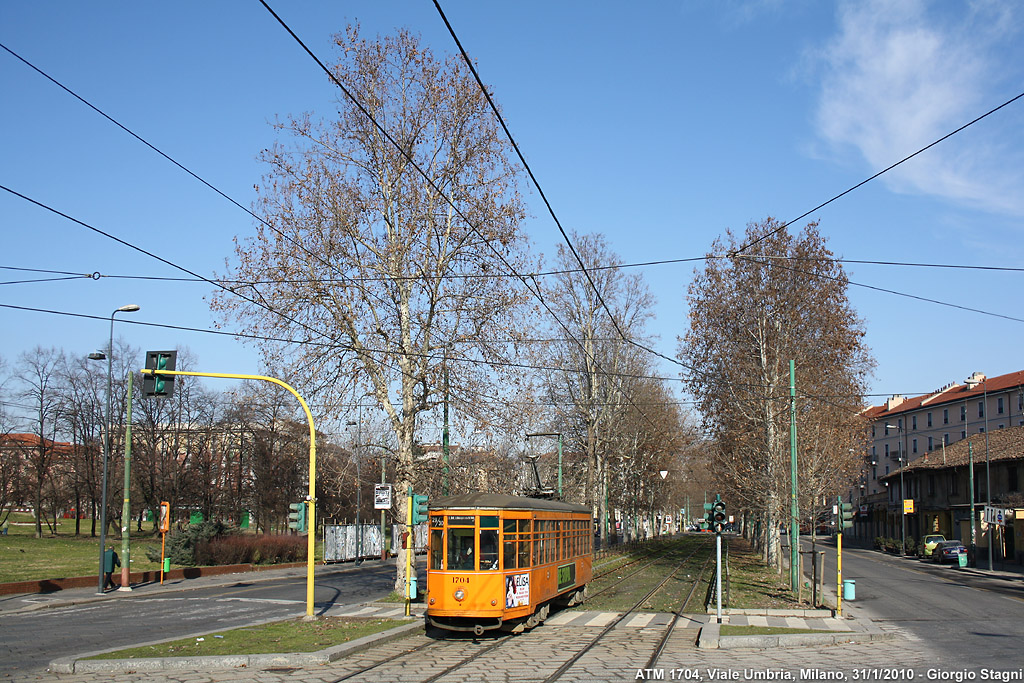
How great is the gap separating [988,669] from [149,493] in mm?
50816

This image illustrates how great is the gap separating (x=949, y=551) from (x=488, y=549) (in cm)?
4487

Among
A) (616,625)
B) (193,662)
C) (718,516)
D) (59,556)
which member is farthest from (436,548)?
(59,556)

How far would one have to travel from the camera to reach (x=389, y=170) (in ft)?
80.4

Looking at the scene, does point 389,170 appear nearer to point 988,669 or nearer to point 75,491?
point 988,669

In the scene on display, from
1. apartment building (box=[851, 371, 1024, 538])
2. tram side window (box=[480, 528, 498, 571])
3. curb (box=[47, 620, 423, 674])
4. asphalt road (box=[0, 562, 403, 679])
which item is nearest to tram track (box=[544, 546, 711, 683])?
tram side window (box=[480, 528, 498, 571])

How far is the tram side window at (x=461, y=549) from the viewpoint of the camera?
17078 mm

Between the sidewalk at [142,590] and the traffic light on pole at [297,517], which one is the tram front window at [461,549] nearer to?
the traffic light on pole at [297,517]

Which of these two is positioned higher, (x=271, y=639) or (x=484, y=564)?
(x=484, y=564)

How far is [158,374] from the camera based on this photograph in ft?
60.8

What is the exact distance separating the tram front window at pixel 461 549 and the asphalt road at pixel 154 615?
18.8 feet

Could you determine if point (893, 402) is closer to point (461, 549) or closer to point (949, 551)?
point (949, 551)

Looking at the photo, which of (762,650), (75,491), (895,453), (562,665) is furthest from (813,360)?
(895,453)

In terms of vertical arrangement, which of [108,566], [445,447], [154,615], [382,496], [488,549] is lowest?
[154,615]

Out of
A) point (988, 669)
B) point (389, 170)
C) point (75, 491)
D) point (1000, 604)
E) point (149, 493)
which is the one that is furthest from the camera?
point (75, 491)
